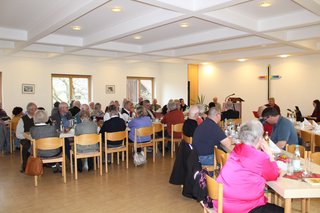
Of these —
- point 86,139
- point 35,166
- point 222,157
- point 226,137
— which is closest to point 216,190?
point 222,157

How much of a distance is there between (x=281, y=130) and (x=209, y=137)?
3.40ft

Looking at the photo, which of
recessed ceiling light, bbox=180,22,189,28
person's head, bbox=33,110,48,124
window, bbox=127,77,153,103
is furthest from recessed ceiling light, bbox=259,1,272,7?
window, bbox=127,77,153,103

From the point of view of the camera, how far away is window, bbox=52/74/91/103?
33.8ft

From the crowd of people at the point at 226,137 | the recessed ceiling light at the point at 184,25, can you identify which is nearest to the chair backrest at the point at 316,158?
the crowd of people at the point at 226,137

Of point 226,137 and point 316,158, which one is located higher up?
point 226,137

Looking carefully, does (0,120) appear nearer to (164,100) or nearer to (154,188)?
Answer: (154,188)

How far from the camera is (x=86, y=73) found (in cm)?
1066

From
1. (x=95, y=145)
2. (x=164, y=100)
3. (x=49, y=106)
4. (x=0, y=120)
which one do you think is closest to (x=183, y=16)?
(x=95, y=145)

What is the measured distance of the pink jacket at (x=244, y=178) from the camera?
2291 millimetres

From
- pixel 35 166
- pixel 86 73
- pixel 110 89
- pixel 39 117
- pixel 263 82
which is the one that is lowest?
pixel 35 166

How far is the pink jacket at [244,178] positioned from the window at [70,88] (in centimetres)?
909

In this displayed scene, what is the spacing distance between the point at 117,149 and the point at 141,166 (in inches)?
26.5

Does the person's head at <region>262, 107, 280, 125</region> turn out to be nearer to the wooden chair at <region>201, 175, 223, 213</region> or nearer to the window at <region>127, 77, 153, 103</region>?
the wooden chair at <region>201, 175, 223, 213</region>

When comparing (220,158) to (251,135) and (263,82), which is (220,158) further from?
(263,82)
